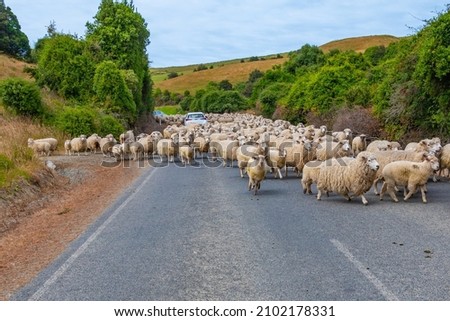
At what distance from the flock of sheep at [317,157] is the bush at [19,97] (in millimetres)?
4610

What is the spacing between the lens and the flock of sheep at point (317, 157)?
490 inches

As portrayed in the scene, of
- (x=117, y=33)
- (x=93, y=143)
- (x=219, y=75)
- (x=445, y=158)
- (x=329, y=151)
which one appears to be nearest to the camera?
(x=445, y=158)

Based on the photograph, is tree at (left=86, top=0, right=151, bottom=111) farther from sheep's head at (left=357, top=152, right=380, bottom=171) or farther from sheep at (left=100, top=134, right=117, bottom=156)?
sheep's head at (left=357, top=152, right=380, bottom=171)

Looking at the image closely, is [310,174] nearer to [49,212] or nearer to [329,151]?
[329,151]

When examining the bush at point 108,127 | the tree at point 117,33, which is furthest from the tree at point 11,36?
the bush at point 108,127

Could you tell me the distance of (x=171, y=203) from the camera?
13008 mm

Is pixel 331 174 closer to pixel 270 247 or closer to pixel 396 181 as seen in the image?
pixel 396 181

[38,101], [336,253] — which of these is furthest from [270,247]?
[38,101]

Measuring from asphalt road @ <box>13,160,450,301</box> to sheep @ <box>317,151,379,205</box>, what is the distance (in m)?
0.32

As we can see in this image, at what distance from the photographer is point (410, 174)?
12469 millimetres

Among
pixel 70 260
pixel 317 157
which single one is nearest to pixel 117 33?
pixel 317 157

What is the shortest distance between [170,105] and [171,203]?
10713 cm

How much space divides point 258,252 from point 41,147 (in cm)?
1743

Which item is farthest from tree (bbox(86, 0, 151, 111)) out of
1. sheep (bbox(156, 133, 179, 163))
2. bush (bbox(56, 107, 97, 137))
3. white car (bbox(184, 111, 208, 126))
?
sheep (bbox(156, 133, 179, 163))
